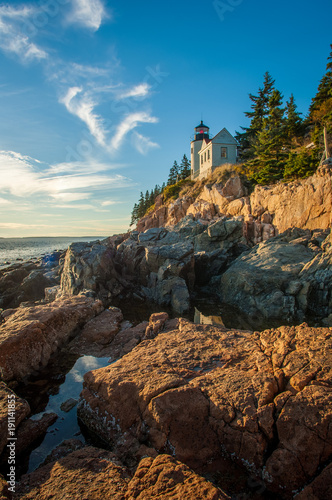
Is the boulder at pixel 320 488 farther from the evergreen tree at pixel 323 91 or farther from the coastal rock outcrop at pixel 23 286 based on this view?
the evergreen tree at pixel 323 91

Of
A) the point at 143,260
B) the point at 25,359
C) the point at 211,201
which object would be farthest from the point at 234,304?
the point at 211,201

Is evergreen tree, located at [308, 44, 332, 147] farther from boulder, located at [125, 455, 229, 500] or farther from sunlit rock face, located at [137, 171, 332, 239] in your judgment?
boulder, located at [125, 455, 229, 500]

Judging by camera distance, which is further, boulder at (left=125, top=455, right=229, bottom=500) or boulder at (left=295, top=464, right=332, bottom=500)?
boulder at (left=295, top=464, right=332, bottom=500)

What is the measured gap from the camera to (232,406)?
545cm

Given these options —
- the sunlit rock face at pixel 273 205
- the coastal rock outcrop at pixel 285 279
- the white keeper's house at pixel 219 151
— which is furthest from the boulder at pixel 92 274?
the white keeper's house at pixel 219 151

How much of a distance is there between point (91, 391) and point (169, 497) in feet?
13.7

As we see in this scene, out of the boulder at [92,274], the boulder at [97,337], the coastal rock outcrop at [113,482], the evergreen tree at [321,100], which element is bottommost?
the boulder at [97,337]

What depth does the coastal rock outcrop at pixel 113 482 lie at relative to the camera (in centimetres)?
364

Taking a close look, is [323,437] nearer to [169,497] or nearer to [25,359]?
[169,497]

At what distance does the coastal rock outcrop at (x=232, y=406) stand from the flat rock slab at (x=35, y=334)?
3644 millimetres

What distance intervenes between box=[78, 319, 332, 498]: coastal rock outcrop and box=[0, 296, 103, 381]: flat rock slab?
3644mm

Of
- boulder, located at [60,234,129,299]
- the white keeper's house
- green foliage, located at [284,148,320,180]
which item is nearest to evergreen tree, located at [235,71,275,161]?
the white keeper's house

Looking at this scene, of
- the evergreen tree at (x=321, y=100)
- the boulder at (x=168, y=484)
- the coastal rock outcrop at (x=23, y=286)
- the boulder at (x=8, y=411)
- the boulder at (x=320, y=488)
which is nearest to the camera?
the boulder at (x=168, y=484)

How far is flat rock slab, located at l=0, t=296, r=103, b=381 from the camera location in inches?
352
